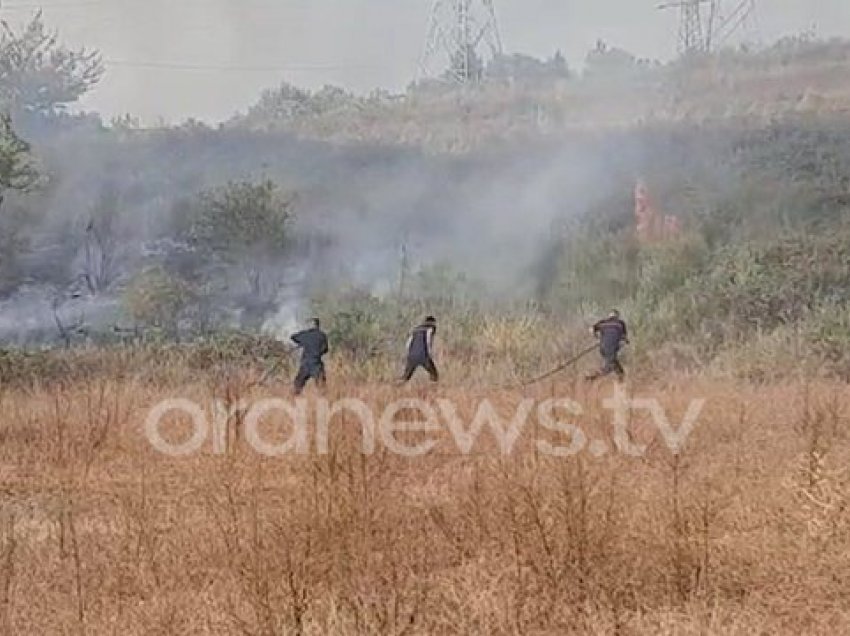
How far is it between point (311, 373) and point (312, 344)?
1.13 ft

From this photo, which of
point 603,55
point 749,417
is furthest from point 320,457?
point 603,55

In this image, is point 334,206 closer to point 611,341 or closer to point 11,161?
point 11,161

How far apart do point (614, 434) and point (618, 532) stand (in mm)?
3787

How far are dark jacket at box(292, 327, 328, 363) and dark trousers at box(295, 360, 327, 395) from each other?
0.12 feet

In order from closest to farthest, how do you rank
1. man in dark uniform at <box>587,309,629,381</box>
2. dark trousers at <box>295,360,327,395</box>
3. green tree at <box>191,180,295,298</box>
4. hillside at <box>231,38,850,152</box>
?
1. dark trousers at <box>295,360,327,395</box>
2. man in dark uniform at <box>587,309,629,381</box>
3. green tree at <box>191,180,295,298</box>
4. hillside at <box>231,38,850,152</box>

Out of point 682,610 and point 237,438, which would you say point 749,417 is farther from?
point 682,610

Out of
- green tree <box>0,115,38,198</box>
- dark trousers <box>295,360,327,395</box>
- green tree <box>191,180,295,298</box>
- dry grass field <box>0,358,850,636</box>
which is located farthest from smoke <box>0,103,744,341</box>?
dry grass field <box>0,358,850,636</box>

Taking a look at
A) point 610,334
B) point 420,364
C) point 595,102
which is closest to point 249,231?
point 420,364

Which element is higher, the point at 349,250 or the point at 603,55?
the point at 603,55

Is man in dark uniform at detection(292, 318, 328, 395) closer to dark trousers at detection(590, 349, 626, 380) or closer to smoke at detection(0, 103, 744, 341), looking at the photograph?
dark trousers at detection(590, 349, 626, 380)

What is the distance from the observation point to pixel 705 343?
17781 mm

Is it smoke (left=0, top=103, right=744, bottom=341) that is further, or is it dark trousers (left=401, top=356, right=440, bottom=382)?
smoke (left=0, top=103, right=744, bottom=341)

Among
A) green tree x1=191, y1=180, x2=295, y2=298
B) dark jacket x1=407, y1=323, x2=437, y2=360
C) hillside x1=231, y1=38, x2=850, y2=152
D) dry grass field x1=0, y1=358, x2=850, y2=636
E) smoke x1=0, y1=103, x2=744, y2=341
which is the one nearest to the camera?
dry grass field x1=0, y1=358, x2=850, y2=636

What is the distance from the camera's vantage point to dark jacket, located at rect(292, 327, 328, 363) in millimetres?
14258
